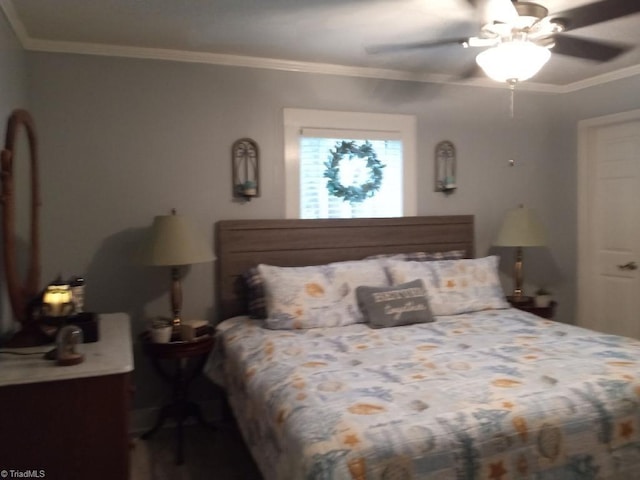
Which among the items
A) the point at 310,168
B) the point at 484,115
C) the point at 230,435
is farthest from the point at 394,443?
the point at 484,115

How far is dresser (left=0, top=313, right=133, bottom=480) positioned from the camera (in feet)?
5.71

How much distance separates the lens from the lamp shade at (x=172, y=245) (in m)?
2.86

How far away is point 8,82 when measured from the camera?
242cm

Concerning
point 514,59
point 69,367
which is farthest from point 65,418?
point 514,59

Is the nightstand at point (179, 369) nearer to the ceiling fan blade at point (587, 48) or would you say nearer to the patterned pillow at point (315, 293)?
the patterned pillow at point (315, 293)

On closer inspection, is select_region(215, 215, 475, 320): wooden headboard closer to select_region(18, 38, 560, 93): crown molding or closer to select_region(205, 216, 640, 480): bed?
select_region(205, 216, 640, 480): bed

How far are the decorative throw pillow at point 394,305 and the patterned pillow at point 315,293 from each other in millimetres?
86

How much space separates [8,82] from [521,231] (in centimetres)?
331

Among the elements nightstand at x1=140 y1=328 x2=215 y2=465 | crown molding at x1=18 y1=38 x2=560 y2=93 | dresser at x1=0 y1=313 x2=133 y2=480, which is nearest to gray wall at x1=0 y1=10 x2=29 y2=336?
crown molding at x1=18 y1=38 x2=560 y2=93

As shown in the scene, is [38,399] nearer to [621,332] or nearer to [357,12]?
[357,12]

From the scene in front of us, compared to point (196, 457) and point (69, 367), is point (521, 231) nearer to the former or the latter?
point (196, 457)

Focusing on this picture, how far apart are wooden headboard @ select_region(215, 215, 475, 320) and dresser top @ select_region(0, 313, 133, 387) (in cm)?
114

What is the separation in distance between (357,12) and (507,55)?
0.79m

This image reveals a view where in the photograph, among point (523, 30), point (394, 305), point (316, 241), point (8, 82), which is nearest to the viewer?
point (523, 30)
